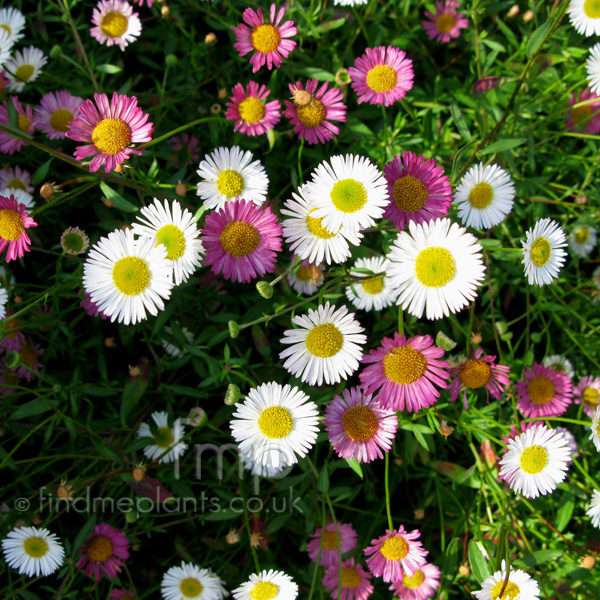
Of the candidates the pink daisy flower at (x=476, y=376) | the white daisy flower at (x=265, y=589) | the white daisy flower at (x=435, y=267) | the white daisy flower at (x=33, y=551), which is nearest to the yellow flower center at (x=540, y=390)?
the pink daisy flower at (x=476, y=376)

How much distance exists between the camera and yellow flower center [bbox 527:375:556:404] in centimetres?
235

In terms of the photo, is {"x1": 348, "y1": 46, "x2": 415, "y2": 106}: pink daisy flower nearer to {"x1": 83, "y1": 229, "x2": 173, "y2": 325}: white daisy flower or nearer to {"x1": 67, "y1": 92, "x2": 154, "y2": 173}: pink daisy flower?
{"x1": 67, "y1": 92, "x2": 154, "y2": 173}: pink daisy flower

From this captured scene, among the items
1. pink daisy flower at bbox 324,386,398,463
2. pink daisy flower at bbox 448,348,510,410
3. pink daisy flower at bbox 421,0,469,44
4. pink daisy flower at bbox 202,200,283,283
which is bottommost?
pink daisy flower at bbox 324,386,398,463

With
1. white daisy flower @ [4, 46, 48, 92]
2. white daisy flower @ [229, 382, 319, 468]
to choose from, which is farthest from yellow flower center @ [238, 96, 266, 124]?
white daisy flower @ [229, 382, 319, 468]

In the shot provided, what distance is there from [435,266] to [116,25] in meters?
1.92

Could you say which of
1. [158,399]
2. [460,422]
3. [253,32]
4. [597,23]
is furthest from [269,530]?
[597,23]

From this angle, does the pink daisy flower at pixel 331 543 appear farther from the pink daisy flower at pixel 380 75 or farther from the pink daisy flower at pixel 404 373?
the pink daisy flower at pixel 380 75

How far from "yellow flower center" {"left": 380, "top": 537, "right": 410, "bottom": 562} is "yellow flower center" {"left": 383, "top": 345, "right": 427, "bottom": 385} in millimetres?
678

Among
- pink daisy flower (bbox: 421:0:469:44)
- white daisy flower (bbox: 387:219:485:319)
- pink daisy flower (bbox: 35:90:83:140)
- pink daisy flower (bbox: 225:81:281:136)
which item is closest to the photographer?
white daisy flower (bbox: 387:219:485:319)

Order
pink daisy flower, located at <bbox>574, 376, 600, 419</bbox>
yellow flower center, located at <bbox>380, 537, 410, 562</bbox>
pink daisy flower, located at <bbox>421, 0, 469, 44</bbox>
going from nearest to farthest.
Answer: yellow flower center, located at <bbox>380, 537, 410, 562</bbox>
pink daisy flower, located at <bbox>574, 376, 600, 419</bbox>
pink daisy flower, located at <bbox>421, 0, 469, 44</bbox>

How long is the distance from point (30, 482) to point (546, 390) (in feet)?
7.72

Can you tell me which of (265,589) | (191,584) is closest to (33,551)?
(191,584)

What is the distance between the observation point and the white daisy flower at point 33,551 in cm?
222

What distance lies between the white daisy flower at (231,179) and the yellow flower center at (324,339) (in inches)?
22.5
